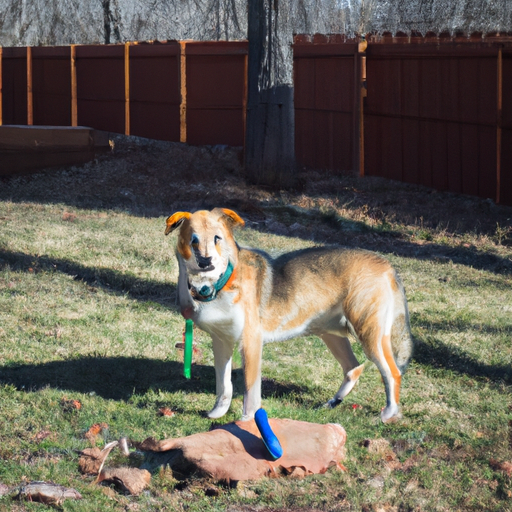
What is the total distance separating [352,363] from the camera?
5254 millimetres

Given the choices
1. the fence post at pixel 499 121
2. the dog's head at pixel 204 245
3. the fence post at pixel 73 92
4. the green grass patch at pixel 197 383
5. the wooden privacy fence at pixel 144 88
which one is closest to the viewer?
the green grass patch at pixel 197 383

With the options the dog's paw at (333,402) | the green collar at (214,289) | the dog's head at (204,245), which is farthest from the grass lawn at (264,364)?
the dog's head at (204,245)

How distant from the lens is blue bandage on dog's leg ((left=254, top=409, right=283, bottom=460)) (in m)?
3.99

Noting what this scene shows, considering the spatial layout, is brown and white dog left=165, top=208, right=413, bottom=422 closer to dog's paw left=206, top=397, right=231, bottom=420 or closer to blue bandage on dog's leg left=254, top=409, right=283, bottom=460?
dog's paw left=206, top=397, right=231, bottom=420

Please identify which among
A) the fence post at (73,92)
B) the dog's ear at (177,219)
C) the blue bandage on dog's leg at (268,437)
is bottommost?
the blue bandage on dog's leg at (268,437)

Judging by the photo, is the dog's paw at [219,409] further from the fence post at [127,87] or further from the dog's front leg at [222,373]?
the fence post at [127,87]

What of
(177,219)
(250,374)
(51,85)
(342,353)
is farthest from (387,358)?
(51,85)

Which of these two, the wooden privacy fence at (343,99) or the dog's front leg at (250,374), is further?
the wooden privacy fence at (343,99)

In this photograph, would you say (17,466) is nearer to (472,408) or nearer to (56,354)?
(56,354)

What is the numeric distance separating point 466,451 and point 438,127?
31.6 feet

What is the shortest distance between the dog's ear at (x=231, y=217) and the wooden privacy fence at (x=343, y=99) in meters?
8.55

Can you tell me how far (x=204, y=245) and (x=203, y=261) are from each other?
0.09 m

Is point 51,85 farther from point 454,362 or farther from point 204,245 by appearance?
point 204,245

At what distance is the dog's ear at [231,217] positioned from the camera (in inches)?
Answer: 169
